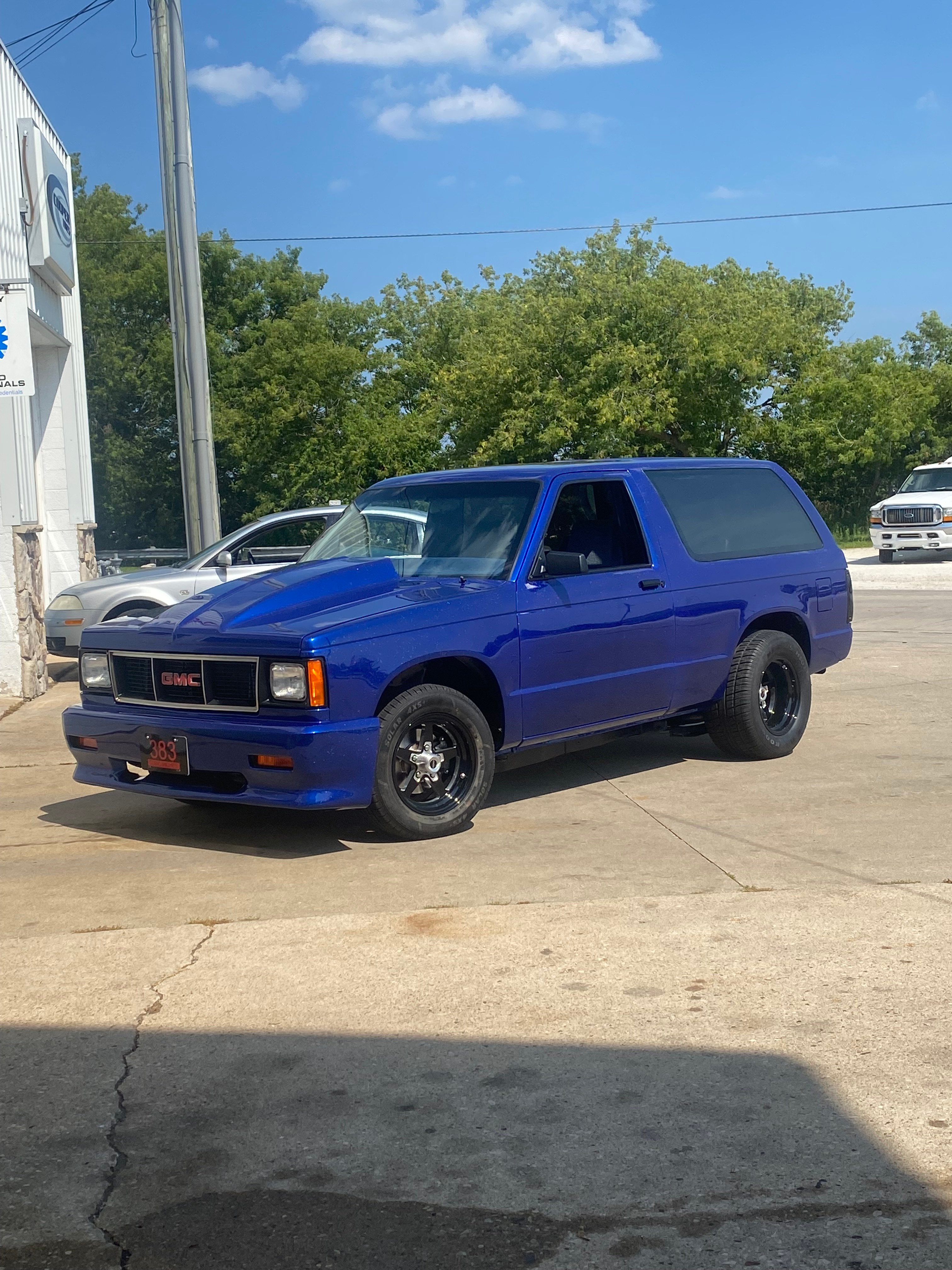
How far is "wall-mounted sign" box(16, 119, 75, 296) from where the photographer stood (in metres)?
15.9

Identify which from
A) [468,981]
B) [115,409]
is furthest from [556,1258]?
[115,409]

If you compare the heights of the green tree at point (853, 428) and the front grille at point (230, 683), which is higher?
the green tree at point (853, 428)

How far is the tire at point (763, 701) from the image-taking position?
8.30m

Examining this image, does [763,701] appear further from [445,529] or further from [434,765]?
[434,765]

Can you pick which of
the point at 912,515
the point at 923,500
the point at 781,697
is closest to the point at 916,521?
the point at 912,515

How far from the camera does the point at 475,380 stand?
46531 mm

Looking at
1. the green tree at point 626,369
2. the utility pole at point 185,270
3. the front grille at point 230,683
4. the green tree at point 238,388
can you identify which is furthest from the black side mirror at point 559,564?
the green tree at point 238,388

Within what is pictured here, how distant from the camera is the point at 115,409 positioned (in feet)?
191

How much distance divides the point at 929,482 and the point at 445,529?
25.1 metres

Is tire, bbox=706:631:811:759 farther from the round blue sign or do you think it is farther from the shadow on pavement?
the round blue sign

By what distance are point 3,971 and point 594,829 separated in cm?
301

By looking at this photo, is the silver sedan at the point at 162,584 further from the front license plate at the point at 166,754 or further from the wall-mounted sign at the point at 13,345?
the front license plate at the point at 166,754

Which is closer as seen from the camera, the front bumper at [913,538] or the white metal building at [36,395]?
the white metal building at [36,395]

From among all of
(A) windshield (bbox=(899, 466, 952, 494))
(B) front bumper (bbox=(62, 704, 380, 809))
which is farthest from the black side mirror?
(A) windshield (bbox=(899, 466, 952, 494))
